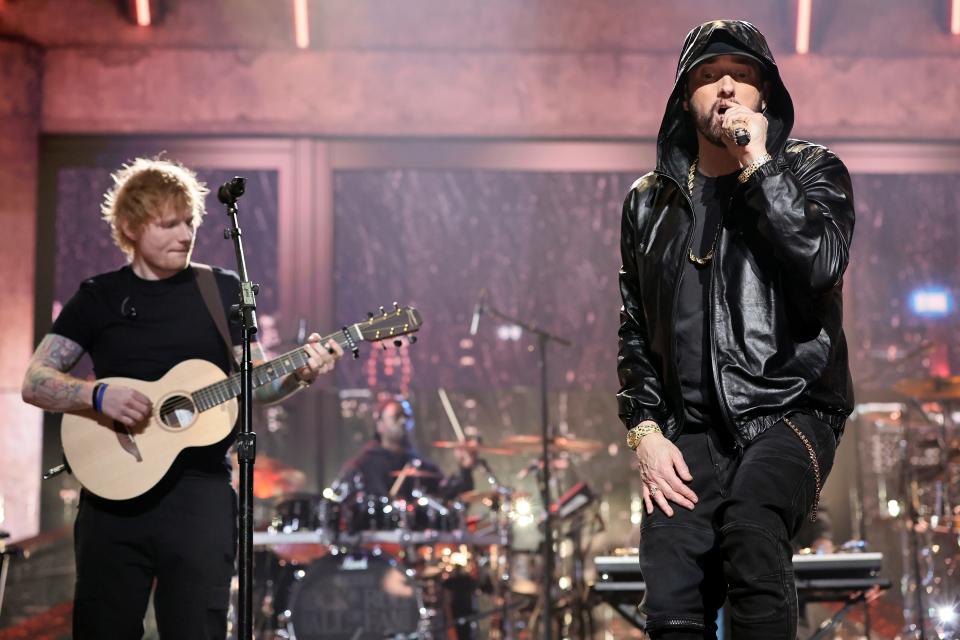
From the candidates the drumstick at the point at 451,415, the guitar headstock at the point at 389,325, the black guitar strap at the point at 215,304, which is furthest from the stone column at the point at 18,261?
the guitar headstock at the point at 389,325

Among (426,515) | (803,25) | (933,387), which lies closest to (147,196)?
(426,515)

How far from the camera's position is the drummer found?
711cm

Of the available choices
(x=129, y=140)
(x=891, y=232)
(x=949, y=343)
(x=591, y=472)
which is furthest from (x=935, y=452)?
(x=129, y=140)

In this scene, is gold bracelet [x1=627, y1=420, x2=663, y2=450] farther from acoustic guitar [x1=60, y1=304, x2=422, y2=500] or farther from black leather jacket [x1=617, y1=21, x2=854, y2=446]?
acoustic guitar [x1=60, y1=304, x2=422, y2=500]

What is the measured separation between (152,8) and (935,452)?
21.6ft

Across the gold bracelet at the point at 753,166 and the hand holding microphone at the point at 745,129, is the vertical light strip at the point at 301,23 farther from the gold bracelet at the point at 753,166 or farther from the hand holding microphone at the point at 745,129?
the gold bracelet at the point at 753,166

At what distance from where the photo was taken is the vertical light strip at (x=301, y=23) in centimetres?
778

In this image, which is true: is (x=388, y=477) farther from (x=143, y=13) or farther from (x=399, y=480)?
(x=143, y=13)

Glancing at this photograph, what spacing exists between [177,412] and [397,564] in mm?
2856

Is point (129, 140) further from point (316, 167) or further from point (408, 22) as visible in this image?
point (408, 22)

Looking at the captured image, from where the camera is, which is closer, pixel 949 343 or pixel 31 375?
pixel 31 375

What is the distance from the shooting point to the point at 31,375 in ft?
12.7

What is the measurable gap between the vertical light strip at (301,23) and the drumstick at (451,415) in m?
2.69

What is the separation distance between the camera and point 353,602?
6344 millimetres
